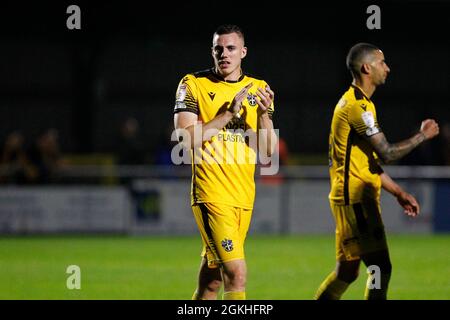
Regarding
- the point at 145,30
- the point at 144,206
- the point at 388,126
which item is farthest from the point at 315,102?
the point at 144,206

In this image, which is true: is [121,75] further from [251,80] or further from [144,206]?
[251,80]

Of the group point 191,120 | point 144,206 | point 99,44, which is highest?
point 99,44

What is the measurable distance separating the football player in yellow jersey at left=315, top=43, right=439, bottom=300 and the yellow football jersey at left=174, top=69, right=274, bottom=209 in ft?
2.97

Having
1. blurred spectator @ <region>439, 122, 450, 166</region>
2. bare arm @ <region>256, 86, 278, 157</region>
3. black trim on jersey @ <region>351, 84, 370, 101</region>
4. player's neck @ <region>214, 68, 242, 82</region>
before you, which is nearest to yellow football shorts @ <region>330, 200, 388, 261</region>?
black trim on jersey @ <region>351, 84, 370, 101</region>

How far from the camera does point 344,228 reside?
8062 millimetres

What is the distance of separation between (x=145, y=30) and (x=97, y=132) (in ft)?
11.6

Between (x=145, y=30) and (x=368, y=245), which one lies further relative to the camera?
(x=145, y=30)

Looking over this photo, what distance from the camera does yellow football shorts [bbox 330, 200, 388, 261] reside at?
792 centimetres

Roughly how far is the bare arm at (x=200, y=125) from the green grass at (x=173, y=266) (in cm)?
342

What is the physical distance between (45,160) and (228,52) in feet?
42.3

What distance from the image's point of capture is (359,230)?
7.96 meters

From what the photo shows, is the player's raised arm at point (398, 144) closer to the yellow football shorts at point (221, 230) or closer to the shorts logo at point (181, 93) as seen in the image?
the yellow football shorts at point (221, 230)

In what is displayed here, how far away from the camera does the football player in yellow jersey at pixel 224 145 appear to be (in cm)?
722

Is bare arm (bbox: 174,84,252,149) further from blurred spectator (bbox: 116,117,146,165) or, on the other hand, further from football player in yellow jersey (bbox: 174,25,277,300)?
blurred spectator (bbox: 116,117,146,165)
